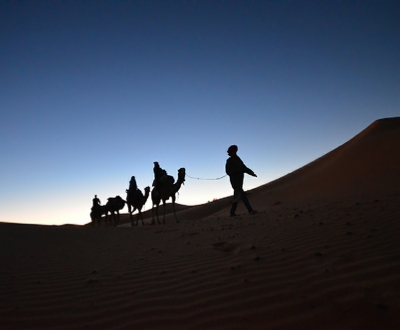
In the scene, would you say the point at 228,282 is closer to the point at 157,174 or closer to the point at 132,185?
the point at 157,174

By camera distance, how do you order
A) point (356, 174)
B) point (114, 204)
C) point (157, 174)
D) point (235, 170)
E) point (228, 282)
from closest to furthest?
point (228, 282)
point (235, 170)
point (157, 174)
point (356, 174)
point (114, 204)

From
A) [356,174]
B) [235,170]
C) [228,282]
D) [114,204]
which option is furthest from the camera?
Answer: [114,204]

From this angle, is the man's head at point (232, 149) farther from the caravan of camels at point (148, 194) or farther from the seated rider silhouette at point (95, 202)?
the seated rider silhouette at point (95, 202)

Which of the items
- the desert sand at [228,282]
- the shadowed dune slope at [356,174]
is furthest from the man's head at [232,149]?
the desert sand at [228,282]

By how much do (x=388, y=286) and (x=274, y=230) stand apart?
378 cm

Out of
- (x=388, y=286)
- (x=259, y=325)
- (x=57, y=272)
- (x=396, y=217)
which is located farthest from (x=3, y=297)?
(x=396, y=217)

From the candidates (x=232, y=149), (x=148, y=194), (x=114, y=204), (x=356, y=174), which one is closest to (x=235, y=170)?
(x=232, y=149)

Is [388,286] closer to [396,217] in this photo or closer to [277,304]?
[277,304]

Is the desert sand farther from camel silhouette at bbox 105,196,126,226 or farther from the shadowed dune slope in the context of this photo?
camel silhouette at bbox 105,196,126,226

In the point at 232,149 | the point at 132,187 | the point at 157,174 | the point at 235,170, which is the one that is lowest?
the point at 235,170

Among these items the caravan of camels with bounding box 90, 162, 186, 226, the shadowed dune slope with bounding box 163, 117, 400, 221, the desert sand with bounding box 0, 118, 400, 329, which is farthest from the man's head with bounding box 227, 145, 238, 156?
the desert sand with bounding box 0, 118, 400, 329

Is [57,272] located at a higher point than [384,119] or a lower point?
lower

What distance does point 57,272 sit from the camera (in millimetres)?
5562

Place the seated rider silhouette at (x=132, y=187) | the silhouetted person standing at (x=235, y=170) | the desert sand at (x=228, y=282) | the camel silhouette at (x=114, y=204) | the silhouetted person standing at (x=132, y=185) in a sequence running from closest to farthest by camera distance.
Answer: the desert sand at (x=228, y=282), the silhouetted person standing at (x=235, y=170), the seated rider silhouette at (x=132, y=187), the silhouetted person standing at (x=132, y=185), the camel silhouette at (x=114, y=204)
